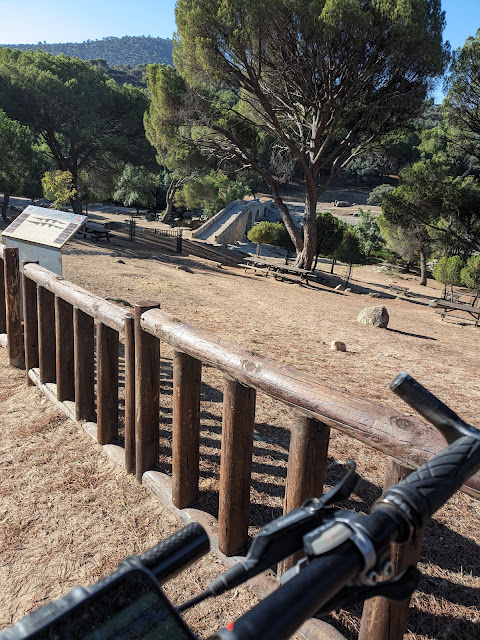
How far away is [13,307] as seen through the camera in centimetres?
493

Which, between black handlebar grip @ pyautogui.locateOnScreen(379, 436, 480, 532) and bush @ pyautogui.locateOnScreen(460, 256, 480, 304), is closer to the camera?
black handlebar grip @ pyautogui.locateOnScreen(379, 436, 480, 532)

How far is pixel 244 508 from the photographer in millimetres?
2447

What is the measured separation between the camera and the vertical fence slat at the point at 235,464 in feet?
7.58

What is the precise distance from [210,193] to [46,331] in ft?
110

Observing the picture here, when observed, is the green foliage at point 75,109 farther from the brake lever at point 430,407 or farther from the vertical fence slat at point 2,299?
the brake lever at point 430,407

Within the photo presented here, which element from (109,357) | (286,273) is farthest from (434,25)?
(109,357)

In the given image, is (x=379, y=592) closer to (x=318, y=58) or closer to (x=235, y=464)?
(x=235, y=464)

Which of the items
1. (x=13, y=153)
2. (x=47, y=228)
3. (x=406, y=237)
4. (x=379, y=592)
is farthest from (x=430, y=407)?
(x=406, y=237)

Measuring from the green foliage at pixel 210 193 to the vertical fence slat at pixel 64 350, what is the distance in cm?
3033

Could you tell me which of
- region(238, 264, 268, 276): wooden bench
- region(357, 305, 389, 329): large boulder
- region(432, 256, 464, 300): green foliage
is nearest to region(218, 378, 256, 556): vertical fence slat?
region(357, 305, 389, 329): large boulder

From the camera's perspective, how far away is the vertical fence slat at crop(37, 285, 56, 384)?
415cm

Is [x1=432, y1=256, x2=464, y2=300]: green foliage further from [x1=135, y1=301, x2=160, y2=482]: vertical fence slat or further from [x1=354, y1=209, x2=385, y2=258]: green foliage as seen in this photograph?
[x1=135, y1=301, x2=160, y2=482]: vertical fence slat

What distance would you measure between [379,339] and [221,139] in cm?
1550

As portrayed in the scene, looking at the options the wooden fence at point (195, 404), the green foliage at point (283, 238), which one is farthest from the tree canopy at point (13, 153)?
the wooden fence at point (195, 404)
